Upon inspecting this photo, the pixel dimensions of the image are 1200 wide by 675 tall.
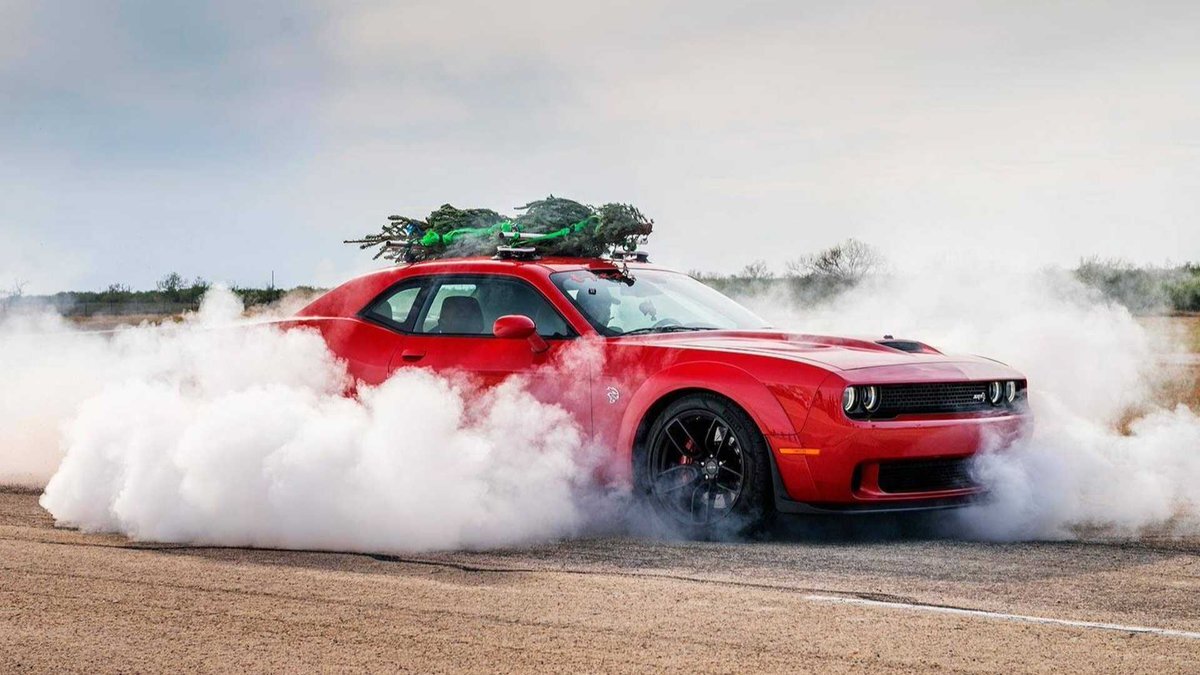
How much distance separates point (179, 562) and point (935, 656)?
4.06 metres

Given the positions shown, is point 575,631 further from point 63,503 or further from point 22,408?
point 22,408

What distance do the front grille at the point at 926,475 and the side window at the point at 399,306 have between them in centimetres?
327

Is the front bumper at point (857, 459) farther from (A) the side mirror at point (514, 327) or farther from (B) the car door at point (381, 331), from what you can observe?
(B) the car door at point (381, 331)

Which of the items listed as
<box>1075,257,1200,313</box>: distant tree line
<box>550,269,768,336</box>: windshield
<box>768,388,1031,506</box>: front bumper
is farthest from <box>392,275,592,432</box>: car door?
<box>1075,257,1200,313</box>: distant tree line

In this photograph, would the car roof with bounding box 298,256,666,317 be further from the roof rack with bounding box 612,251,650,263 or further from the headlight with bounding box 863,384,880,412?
the headlight with bounding box 863,384,880,412

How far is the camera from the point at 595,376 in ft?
28.3

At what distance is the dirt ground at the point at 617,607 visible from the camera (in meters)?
5.29

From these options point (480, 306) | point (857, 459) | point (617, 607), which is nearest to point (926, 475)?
point (857, 459)

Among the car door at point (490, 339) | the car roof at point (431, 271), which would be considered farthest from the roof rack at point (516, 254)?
the car door at point (490, 339)

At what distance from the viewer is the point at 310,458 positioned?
28.4 feet

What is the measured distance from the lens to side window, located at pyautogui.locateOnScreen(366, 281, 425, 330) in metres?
9.60

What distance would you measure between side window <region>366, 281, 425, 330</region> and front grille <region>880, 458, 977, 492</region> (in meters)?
3.27

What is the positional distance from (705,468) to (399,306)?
2595mm

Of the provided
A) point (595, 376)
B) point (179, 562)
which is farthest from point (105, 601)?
point (595, 376)
